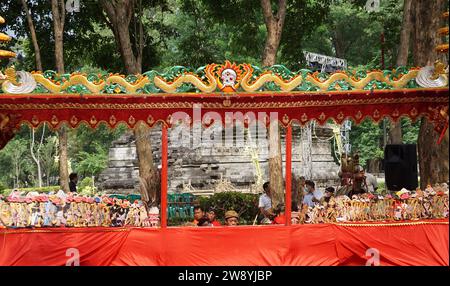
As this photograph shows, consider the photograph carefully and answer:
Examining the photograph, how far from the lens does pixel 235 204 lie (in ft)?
65.3

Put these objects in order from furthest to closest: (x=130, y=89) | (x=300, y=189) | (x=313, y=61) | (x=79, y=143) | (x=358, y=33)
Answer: (x=79, y=143), (x=358, y=33), (x=313, y=61), (x=300, y=189), (x=130, y=89)

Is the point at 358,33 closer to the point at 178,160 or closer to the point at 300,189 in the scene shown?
the point at 178,160

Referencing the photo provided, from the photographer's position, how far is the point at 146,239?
10.4 metres

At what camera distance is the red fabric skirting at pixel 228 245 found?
10.3 metres

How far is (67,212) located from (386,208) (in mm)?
4673

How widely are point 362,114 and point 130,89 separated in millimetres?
3488

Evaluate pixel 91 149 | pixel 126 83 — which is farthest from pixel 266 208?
pixel 91 149

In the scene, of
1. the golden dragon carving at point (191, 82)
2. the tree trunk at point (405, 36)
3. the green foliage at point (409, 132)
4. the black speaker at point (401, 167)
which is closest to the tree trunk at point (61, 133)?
the black speaker at point (401, 167)

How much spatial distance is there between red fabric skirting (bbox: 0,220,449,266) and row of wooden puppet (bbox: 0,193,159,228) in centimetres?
14

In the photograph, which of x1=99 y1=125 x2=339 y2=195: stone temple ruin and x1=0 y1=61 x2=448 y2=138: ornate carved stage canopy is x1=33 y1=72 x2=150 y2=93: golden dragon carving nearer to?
x1=0 y1=61 x2=448 y2=138: ornate carved stage canopy

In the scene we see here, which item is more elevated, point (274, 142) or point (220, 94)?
point (220, 94)

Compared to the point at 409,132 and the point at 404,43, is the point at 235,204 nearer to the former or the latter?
the point at 404,43

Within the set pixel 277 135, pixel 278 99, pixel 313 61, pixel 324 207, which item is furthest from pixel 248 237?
pixel 313 61

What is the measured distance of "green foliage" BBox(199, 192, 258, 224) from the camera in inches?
772
